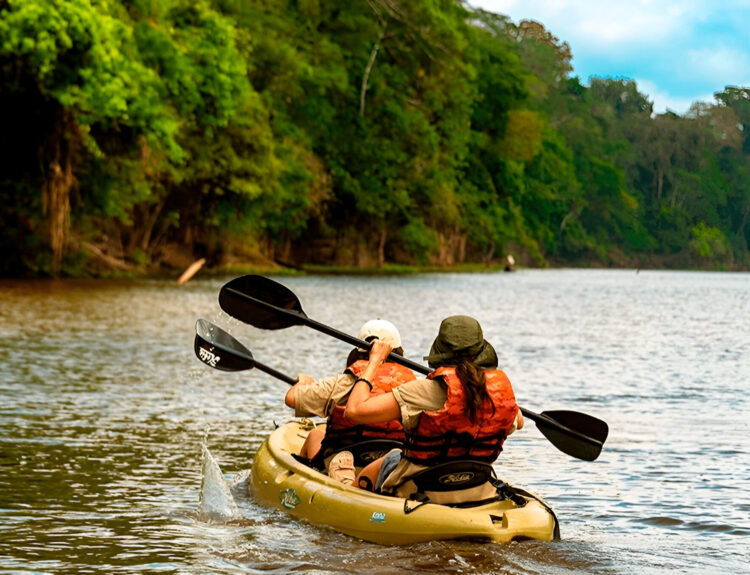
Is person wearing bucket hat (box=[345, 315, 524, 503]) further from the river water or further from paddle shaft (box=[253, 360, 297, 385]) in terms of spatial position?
paddle shaft (box=[253, 360, 297, 385])

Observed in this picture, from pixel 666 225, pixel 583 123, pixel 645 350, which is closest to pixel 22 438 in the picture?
pixel 645 350

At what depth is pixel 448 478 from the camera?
723 centimetres

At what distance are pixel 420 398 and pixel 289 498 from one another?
1898mm

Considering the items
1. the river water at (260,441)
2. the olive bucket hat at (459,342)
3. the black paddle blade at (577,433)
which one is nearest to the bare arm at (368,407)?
the olive bucket hat at (459,342)

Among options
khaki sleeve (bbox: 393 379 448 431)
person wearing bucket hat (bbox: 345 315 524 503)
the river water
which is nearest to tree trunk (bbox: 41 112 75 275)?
the river water

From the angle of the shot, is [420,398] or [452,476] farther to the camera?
[452,476]

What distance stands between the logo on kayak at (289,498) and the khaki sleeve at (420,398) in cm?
165

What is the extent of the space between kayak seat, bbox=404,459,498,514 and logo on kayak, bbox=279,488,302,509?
1.20 metres

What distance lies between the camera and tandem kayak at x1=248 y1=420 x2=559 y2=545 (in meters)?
7.09

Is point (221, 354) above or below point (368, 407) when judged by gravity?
below

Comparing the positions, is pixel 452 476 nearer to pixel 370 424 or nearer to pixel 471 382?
pixel 471 382

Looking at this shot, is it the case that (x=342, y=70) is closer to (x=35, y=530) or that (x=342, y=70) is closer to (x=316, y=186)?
(x=316, y=186)

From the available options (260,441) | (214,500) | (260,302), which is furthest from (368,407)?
(260,441)

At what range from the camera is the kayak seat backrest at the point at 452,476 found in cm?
715
